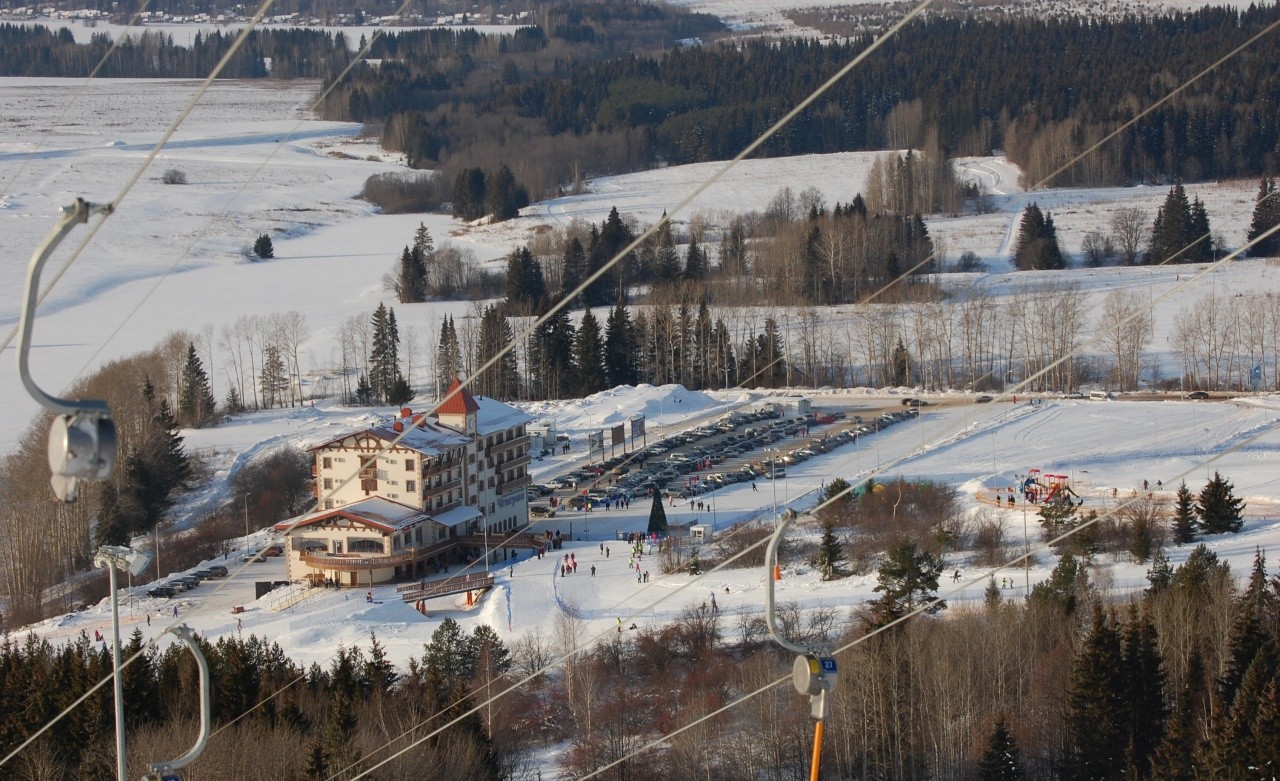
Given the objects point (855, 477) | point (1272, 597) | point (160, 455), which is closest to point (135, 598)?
point (160, 455)

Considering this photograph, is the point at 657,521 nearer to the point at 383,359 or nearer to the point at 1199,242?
the point at 383,359

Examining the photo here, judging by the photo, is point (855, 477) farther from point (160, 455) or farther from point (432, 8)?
point (432, 8)

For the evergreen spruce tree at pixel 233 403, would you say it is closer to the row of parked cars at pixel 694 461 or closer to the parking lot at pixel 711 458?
the parking lot at pixel 711 458

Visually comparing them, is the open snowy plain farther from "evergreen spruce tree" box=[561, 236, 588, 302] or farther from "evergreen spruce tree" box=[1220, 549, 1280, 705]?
"evergreen spruce tree" box=[561, 236, 588, 302]

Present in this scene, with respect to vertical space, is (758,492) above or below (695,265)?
below

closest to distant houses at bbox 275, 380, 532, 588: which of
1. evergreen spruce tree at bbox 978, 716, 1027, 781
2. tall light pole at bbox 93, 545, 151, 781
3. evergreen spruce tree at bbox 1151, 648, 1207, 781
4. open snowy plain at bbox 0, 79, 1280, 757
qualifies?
open snowy plain at bbox 0, 79, 1280, 757

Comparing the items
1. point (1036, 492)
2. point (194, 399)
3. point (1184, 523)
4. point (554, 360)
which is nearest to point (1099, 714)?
point (1184, 523)

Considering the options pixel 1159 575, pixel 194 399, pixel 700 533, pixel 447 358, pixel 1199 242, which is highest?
pixel 1199 242
